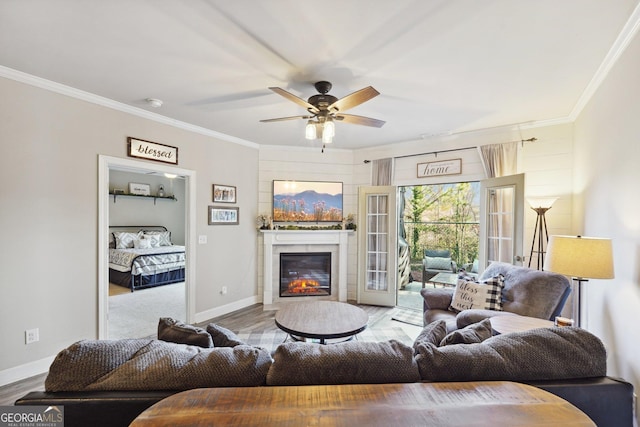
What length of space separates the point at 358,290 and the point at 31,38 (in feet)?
15.0

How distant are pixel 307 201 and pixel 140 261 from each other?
346cm

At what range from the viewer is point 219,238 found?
4.18 meters

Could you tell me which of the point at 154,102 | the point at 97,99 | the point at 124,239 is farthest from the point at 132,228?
the point at 154,102

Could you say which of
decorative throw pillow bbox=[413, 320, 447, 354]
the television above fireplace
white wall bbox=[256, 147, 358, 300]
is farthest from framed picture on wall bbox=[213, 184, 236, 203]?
decorative throw pillow bbox=[413, 320, 447, 354]

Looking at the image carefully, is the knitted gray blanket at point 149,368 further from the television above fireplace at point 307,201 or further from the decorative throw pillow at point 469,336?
the television above fireplace at point 307,201

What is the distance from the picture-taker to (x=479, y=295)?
2697 millimetres

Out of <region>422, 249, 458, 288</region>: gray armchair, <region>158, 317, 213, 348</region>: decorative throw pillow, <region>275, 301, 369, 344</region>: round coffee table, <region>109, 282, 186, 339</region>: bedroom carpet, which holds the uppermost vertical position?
<region>158, 317, 213, 348</region>: decorative throw pillow

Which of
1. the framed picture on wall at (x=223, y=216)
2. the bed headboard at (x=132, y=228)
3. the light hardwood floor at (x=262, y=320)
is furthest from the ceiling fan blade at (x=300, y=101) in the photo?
the bed headboard at (x=132, y=228)

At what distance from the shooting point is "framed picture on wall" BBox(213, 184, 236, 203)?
13.5ft

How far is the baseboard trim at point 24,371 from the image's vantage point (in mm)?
2383

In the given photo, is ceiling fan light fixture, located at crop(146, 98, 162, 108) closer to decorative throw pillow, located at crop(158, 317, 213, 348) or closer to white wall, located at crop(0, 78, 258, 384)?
white wall, located at crop(0, 78, 258, 384)

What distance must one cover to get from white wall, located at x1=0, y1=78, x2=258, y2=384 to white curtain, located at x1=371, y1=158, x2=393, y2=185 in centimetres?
323

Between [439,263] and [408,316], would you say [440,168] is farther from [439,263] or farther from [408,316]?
[439,263]

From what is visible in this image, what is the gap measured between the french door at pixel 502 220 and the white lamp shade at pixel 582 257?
140 centimetres
